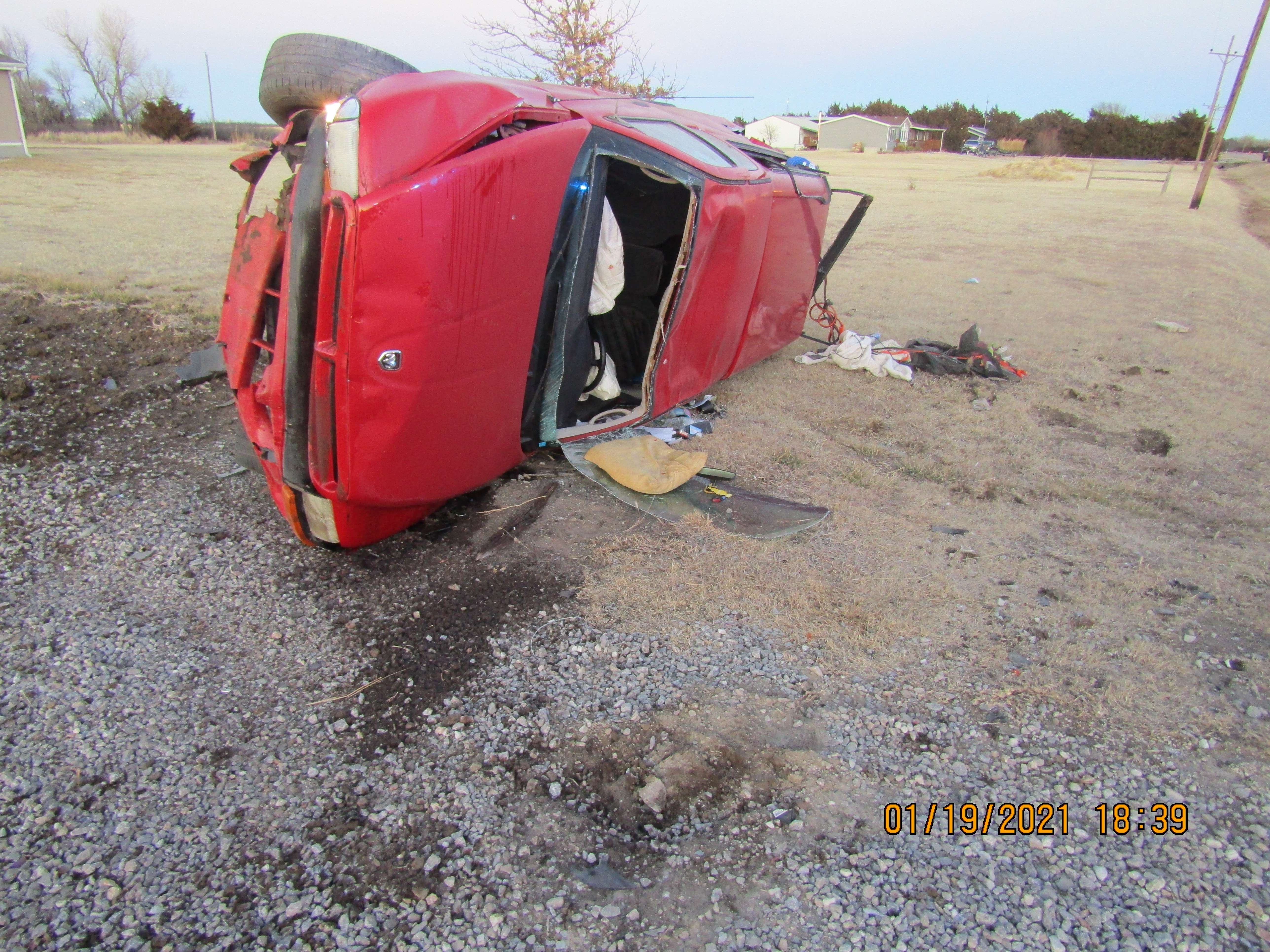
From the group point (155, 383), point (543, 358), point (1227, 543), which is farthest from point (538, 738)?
point (155, 383)

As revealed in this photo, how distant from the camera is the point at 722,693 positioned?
2.72 m

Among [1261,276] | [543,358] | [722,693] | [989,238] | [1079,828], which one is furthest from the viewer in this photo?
[989,238]

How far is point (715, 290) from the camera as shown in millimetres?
4738

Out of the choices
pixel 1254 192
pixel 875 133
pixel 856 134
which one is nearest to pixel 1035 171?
pixel 1254 192

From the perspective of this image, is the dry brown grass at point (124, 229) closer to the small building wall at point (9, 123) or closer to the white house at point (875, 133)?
the small building wall at point (9, 123)

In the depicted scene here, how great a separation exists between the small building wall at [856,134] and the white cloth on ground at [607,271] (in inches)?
2685

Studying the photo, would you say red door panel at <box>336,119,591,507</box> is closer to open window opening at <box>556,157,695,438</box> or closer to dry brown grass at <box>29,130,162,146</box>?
open window opening at <box>556,157,695,438</box>

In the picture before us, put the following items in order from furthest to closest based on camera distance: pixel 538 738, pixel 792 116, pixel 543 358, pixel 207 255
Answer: pixel 792 116, pixel 207 255, pixel 543 358, pixel 538 738

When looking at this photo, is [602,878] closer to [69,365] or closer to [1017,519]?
[1017,519]

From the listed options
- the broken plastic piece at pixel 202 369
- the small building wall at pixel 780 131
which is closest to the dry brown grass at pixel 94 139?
the broken plastic piece at pixel 202 369

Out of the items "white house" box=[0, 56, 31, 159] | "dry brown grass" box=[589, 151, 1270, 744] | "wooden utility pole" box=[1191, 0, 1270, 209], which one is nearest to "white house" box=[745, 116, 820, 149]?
"wooden utility pole" box=[1191, 0, 1270, 209]

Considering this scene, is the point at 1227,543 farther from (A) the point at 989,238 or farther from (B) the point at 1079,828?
(A) the point at 989,238

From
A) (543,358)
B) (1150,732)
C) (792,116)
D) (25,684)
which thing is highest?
(792,116)

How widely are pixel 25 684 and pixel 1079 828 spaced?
336cm
